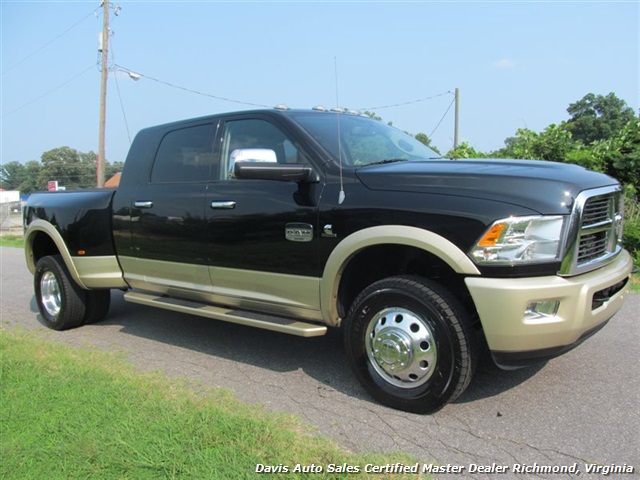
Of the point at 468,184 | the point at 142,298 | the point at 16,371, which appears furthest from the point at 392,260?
the point at 16,371

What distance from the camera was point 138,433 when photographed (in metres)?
3.01

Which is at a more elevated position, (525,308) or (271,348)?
(525,308)

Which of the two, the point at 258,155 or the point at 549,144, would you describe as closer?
the point at 258,155

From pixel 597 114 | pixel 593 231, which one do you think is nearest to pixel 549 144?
pixel 593 231

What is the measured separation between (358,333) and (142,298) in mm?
2353

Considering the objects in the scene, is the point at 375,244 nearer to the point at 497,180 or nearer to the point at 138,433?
the point at 497,180

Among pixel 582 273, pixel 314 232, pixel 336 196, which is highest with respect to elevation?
pixel 336 196

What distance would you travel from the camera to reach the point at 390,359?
3387 mm

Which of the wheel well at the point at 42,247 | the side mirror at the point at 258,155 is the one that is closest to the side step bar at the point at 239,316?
the side mirror at the point at 258,155

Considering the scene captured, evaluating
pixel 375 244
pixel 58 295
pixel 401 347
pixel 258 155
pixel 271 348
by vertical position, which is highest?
pixel 258 155

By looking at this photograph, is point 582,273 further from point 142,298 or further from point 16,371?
point 16,371

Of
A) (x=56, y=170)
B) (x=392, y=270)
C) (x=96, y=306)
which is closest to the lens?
(x=392, y=270)

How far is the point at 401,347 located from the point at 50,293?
4551 mm

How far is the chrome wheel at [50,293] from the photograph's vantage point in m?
6.02
